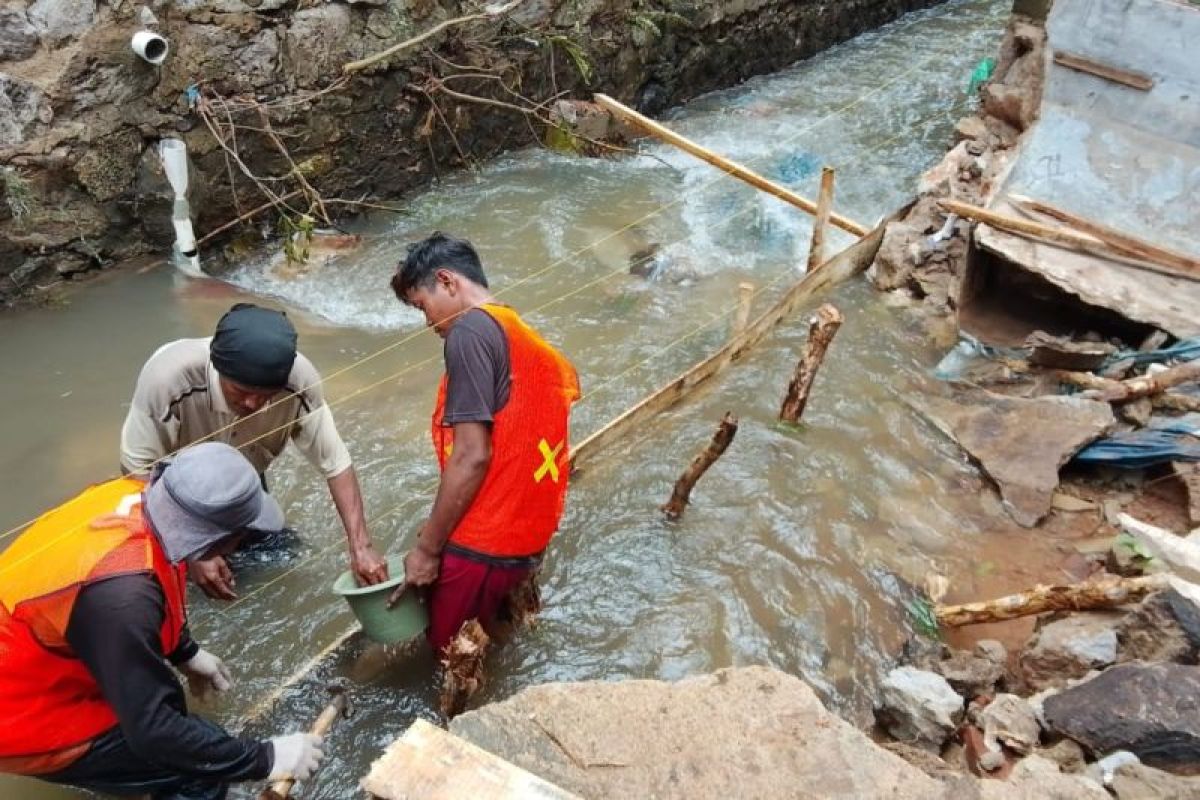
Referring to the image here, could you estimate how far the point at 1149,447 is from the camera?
527 centimetres

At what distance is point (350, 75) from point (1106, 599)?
7.33 metres

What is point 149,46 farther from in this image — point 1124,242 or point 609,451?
point 1124,242

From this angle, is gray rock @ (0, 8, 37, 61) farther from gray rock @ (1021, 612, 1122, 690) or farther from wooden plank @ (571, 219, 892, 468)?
gray rock @ (1021, 612, 1122, 690)

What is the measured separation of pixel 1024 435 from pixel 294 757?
472 centimetres

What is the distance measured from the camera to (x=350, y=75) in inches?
316

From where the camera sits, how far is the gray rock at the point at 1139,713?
2.91 meters

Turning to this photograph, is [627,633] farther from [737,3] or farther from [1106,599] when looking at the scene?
[737,3]

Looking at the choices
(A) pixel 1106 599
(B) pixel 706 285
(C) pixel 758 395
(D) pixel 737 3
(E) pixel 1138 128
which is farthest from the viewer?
(D) pixel 737 3

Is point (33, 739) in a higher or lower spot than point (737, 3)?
lower

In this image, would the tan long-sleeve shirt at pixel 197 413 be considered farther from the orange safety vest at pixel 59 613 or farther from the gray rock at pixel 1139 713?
the gray rock at pixel 1139 713

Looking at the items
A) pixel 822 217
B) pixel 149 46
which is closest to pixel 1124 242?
pixel 822 217

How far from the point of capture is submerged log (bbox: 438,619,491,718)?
3.11 metres

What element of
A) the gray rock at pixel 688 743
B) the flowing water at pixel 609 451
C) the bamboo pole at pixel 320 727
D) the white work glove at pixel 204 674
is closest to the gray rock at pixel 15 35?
the flowing water at pixel 609 451

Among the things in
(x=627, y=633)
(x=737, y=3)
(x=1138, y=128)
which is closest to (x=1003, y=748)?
(x=627, y=633)
